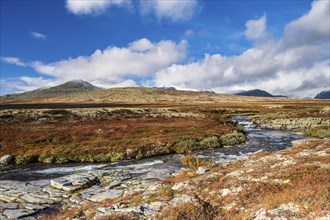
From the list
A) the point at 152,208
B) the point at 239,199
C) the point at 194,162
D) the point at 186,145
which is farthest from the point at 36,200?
the point at 186,145

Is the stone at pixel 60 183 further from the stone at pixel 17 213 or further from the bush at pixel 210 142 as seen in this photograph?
the bush at pixel 210 142

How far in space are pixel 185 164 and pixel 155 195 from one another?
13858mm

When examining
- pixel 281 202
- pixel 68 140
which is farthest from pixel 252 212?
pixel 68 140

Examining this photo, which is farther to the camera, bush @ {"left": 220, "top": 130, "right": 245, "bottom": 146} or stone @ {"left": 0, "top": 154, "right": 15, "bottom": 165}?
bush @ {"left": 220, "top": 130, "right": 245, "bottom": 146}

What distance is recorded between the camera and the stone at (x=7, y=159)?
30.9 m

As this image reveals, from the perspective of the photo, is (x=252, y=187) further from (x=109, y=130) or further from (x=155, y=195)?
(x=109, y=130)

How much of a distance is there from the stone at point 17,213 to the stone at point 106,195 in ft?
10.9

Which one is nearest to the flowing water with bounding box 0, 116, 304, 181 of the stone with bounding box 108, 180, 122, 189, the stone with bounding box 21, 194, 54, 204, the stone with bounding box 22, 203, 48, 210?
the stone with bounding box 108, 180, 122, 189

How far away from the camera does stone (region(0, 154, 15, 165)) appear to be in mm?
30944

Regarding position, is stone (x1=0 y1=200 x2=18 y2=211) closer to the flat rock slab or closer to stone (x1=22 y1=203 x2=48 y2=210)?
stone (x1=22 y1=203 x2=48 y2=210)

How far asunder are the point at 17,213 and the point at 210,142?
1126 inches

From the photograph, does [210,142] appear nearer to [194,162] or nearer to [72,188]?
[194,162]

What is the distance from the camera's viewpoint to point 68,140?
39.8m

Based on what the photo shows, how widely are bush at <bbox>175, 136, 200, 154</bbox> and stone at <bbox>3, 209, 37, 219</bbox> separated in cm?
2245
